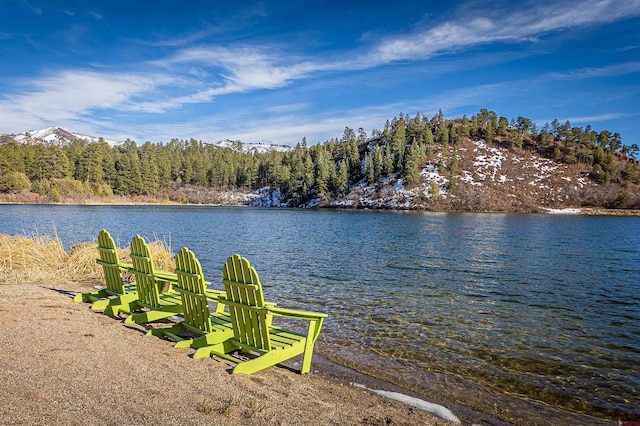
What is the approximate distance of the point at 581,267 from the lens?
853 inches

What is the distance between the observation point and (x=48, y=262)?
14.2 metres

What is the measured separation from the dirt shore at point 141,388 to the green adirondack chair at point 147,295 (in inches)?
16.3

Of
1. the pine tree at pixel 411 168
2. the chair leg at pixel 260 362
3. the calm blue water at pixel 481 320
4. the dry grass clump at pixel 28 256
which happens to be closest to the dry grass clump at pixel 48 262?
the dry grass clump at pixel 28 256

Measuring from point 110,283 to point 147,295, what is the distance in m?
1.75

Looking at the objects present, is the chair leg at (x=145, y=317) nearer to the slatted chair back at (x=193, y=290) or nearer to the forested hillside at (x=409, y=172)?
the slatted chair back at (x=193, y=290)

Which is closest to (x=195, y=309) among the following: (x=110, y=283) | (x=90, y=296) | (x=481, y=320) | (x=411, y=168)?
(x=110, y=283)

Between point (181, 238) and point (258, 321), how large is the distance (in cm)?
2826

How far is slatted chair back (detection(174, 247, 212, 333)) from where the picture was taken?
6.47 meters

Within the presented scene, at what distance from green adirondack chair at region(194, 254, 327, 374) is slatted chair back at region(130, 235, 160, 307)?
232 cm

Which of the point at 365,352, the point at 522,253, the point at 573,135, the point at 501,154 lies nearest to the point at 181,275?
the point at 365,352

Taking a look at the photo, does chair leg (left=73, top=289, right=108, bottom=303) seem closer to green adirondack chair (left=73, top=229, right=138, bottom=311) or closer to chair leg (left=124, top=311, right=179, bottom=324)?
green adirondack chair (left=73, top=229, right=138, bottom=311)

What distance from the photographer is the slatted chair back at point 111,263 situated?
8.71 m

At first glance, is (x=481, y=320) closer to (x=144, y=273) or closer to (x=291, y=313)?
(x=291, y=313)

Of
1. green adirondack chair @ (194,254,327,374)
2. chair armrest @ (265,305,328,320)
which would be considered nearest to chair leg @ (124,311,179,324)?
green adirondack chair @ (194,254,327,374)
